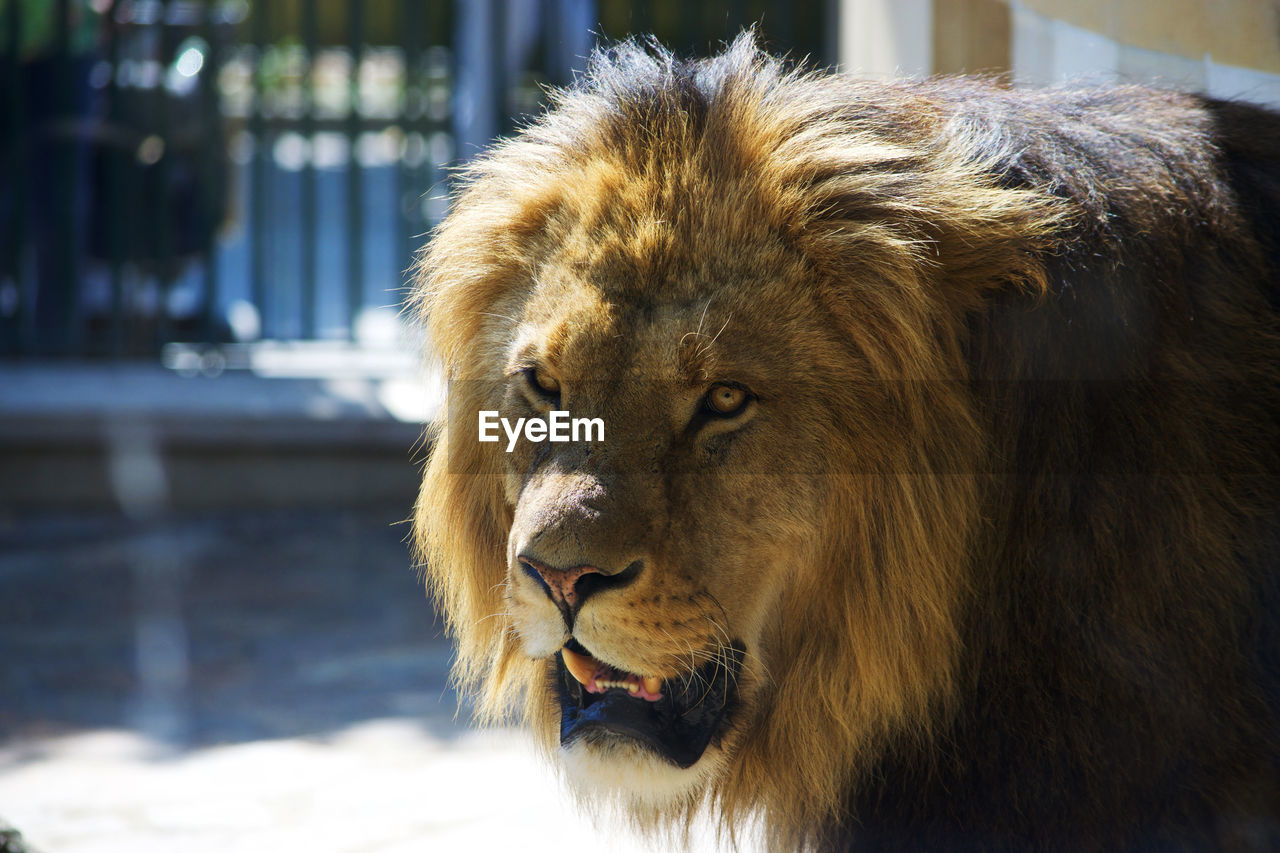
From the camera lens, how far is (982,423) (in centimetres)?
169

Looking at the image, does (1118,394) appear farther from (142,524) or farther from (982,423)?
(142,524)

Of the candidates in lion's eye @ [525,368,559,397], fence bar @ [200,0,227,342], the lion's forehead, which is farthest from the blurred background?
the lion's forehead

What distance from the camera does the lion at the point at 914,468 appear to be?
1.60 m

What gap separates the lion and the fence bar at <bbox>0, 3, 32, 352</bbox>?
17.3 ft

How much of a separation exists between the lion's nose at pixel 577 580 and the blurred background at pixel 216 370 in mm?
1997

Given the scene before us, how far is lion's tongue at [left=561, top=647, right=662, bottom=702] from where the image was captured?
Answer: 170 cm

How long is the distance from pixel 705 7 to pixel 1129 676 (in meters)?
5.98

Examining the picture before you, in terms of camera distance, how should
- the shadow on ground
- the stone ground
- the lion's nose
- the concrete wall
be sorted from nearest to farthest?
the lion's nose < the concrete wall < the stone ground < the shadow on ground

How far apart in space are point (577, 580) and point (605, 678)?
0.19 metres

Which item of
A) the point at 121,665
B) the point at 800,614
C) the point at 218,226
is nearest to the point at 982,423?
the point at 800,614

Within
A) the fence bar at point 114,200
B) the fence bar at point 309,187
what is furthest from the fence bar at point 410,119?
the fence bar at point 114,200

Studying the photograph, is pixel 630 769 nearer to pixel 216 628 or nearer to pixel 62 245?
pixel 216 628

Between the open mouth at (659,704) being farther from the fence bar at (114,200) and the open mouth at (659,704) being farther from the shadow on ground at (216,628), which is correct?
the fence bar at (114,200)

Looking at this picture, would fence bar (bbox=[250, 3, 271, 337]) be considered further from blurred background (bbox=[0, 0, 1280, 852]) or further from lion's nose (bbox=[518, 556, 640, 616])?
lion's nose (bbox=[518, 556, 640, 616])
